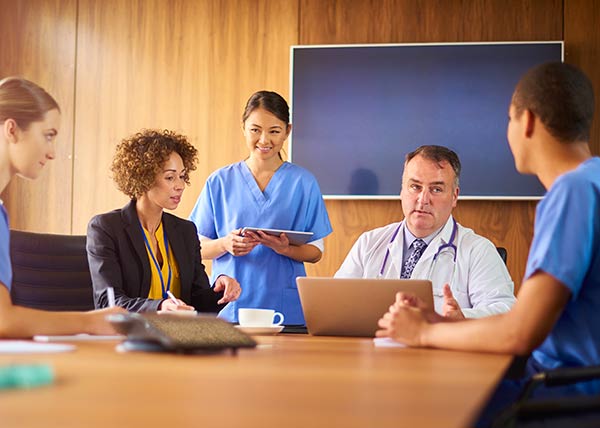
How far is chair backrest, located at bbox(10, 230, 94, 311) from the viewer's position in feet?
9.15

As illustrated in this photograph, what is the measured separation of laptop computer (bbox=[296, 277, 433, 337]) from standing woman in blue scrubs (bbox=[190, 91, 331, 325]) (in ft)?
4.20

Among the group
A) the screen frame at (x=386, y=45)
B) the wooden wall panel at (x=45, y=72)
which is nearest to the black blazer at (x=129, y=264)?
the screen frame at (x=386, y=45)

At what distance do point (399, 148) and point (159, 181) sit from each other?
194cm

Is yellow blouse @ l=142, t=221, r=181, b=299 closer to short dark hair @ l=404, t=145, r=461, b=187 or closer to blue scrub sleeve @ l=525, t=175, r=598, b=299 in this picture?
short dark hair @ l=404, t=145, r=461, b=187

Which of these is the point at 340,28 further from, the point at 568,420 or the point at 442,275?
the point at 568,420

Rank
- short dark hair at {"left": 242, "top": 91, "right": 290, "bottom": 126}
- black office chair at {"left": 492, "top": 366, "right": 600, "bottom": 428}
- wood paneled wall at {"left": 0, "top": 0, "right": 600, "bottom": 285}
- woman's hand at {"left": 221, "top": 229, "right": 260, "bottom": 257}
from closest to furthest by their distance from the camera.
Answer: black office chair at {"left": 492, "top": 366, "right": 600, "bottom": 428}, woman's hand at {"left": 221, "top": 229, "right": 260, "bottom": 257}, short dark hair at {"left": 242, "top": 91, "right": 290, "bottom": 126}, wood paneled wall at {"left": 0, "top": 0, "right": 600, "bottom": 285}

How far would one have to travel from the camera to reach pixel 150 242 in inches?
112

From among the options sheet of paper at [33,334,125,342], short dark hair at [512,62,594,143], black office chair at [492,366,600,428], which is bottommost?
black office chair at [492,366,600,428]

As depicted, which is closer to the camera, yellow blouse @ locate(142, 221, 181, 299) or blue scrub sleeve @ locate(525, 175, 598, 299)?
blue scrub sleeve @ locate(525, 175, 598, 299)

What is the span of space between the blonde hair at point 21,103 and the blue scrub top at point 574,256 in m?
1.26

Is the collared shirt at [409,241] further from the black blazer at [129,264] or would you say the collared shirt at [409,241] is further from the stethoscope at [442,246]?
the black blazer at [129,264]

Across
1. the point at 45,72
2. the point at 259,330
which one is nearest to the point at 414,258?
the point at 259,330

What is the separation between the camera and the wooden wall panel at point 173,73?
15.8ft

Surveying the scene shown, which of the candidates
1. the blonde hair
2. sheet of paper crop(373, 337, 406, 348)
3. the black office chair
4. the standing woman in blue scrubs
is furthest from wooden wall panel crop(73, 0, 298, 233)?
the black office chair
